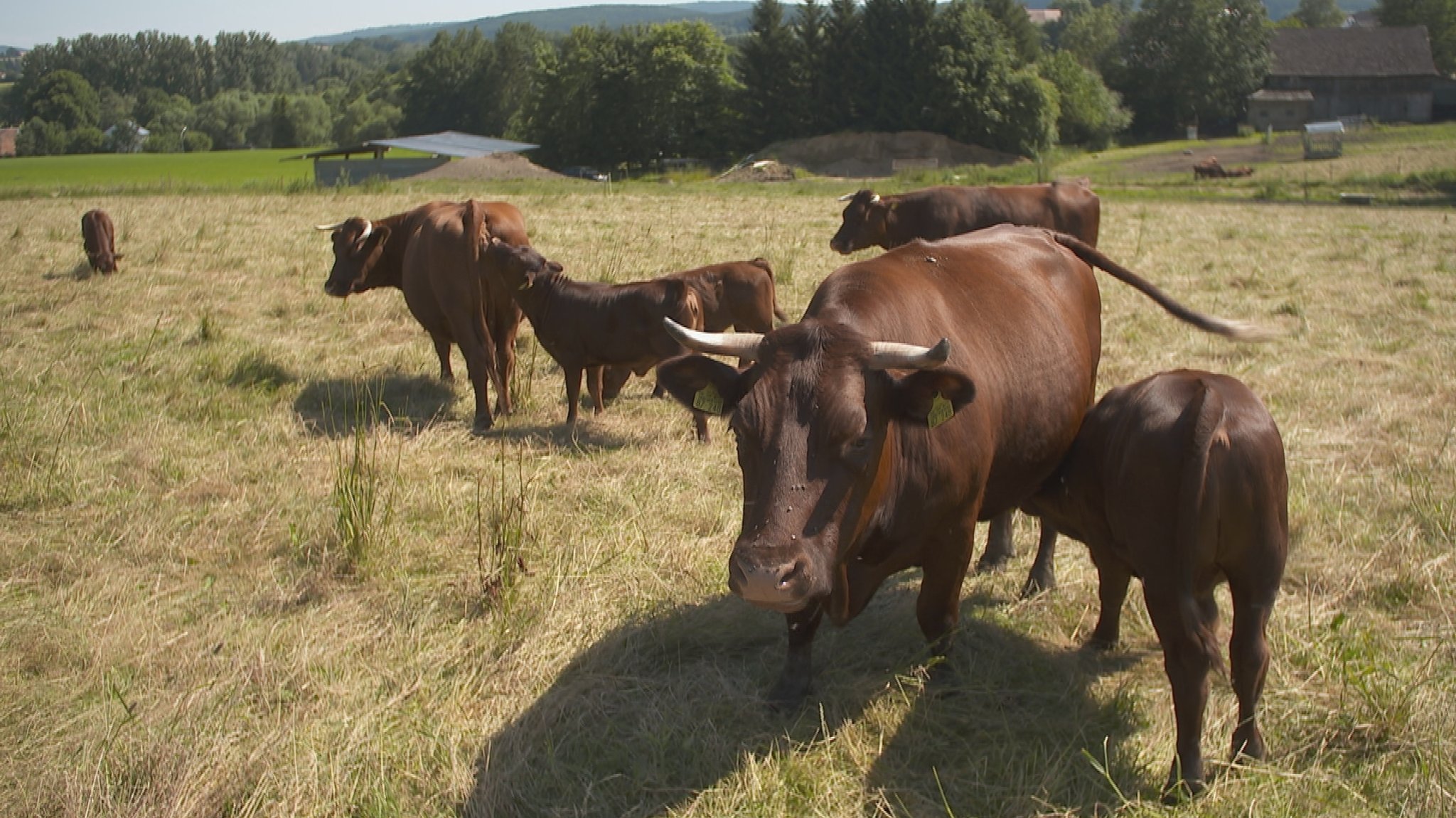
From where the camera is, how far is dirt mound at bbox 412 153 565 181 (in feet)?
144

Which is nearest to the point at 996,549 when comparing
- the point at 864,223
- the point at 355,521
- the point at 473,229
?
the point at 355,521

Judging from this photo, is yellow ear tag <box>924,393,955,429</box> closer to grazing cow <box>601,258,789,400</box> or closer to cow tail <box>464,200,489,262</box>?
grazing cow <box>601,258,789,400</box>

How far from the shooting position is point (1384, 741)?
13.0 feet

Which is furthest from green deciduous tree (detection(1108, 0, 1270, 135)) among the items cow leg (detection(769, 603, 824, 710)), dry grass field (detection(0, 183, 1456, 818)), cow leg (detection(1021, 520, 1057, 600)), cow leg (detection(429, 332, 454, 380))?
cow leg (detection(769, 603, 824, 710))

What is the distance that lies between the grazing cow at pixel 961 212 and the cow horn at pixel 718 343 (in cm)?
1068

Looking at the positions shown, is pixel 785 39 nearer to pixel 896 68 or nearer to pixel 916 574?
pixel 896 68

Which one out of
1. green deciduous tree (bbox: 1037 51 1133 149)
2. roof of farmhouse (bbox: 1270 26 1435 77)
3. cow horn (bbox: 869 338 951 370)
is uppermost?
roof of farmhouse (bbox: 1270 26 1435 77)

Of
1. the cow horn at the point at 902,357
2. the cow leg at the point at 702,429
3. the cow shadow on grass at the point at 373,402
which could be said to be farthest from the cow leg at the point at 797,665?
the cow shadow on grass at the point at 373,402

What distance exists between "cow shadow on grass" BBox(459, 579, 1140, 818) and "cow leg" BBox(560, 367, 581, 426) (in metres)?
3.71

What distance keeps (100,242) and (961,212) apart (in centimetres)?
1157

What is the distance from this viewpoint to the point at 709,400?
414cm

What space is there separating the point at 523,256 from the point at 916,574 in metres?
4.52

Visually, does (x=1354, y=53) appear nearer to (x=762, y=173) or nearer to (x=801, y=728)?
(x=762, y=173)

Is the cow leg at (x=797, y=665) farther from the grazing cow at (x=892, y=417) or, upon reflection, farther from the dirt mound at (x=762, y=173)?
the dirt mound at (x=762, y=173)
